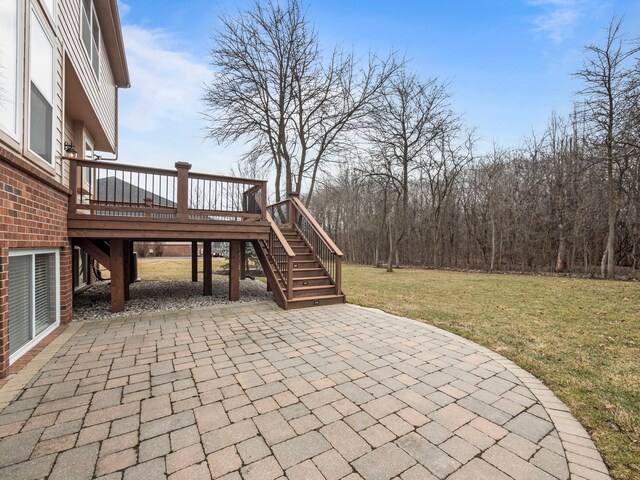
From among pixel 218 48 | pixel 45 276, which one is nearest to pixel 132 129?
pixel 218 48

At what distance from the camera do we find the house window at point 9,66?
2730mm

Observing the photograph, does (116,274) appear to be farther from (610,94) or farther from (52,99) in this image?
(610,94)

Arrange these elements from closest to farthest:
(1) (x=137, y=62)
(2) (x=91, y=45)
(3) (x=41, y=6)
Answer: (3) (x=41, y=6)
(2) (x=91, y=45)
(1) (x=137, y=62)

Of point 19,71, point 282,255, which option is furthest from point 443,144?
point 19,71

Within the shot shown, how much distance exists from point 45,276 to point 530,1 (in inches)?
466

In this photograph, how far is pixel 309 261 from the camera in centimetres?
668

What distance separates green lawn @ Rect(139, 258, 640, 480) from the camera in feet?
6.95

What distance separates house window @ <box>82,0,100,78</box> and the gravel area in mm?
4854

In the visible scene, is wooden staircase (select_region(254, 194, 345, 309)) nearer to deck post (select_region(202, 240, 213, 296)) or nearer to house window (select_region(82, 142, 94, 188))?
deck post (select_region(202, 240, 213, 296))

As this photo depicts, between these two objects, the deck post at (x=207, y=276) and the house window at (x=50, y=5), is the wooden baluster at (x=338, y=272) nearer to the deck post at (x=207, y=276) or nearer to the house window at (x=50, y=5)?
the deck post at (x=207, y=276)

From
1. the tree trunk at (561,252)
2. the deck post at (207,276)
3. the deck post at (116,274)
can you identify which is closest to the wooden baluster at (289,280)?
the deck post at (207,276)

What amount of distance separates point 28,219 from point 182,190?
2.37 meters

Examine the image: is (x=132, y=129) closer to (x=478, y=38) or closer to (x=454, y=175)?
(x=478, y=38)

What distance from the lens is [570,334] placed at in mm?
4188
